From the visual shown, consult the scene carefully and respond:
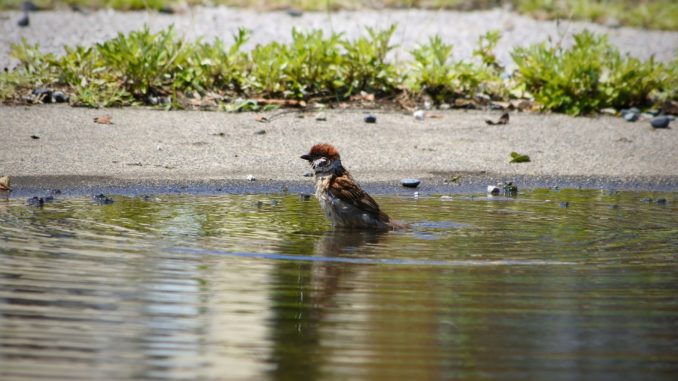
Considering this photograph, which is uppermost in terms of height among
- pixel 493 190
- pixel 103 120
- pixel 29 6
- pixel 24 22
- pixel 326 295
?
pixel 29 6

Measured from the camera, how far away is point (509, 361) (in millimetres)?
4520

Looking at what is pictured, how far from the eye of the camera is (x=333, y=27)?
17625 mm

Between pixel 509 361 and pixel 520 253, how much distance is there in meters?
2.60

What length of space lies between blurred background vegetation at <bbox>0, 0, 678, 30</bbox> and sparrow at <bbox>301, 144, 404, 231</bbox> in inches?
405

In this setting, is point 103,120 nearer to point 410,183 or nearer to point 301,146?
point 301,146

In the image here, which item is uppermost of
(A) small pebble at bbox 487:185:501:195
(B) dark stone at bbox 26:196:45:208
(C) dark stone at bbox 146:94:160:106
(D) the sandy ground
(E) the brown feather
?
(E) the brown feather

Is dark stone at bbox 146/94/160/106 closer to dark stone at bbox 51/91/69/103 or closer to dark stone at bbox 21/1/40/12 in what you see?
dark stone at bbox 51/91/69/103

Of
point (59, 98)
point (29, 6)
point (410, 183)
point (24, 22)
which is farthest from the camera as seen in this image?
point (29, 6)

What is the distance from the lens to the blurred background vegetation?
1795 cm

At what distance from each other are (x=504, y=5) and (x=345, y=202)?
13115 mm

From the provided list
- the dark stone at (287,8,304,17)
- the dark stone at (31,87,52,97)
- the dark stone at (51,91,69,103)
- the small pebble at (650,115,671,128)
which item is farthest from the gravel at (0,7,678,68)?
the small pebble at (650,115,671,128)

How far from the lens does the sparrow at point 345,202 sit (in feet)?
26.6

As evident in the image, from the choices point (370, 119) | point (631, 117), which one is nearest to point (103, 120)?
point (370, 119)

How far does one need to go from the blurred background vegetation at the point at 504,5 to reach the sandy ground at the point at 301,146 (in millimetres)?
6511
